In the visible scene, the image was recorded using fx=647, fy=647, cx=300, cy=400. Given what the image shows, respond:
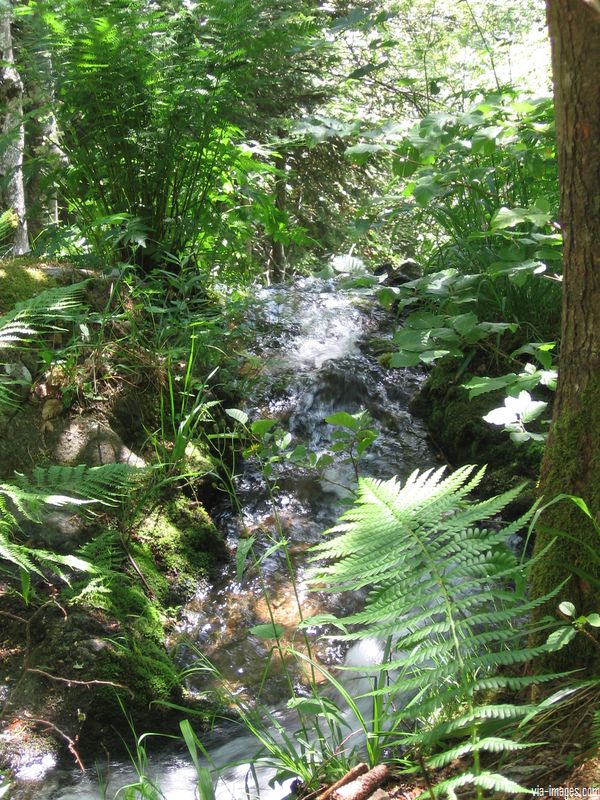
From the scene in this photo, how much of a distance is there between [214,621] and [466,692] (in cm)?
193

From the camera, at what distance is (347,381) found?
4.89 meters

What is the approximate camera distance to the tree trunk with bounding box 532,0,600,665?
→ 141cm

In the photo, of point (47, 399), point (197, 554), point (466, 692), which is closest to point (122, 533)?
point (197, 554)

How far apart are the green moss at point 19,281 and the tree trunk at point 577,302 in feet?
8.58

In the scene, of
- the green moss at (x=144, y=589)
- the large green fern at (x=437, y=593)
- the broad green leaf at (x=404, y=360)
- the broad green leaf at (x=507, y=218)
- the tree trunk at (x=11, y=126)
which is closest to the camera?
the large green fern at (x=437, y=593)

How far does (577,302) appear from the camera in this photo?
1476 mm

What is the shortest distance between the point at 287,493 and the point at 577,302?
252 centimetres

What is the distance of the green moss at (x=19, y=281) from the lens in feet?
10.7

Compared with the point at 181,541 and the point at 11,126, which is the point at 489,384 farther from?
the point at 11,126

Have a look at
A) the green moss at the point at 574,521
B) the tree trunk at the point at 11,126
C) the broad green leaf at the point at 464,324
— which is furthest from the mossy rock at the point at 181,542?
the tree trunk at the point at 11,126

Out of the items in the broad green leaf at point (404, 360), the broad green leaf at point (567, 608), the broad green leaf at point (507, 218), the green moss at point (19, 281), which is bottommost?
the broad green leaf at point (567, 608)

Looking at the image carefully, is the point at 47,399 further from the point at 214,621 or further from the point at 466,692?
the point at 466,692

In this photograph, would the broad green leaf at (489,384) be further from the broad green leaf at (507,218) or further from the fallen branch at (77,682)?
the fallen branch at (77,682)

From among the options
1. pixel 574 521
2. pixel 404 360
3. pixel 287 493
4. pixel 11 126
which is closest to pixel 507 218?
pixel 404 360
